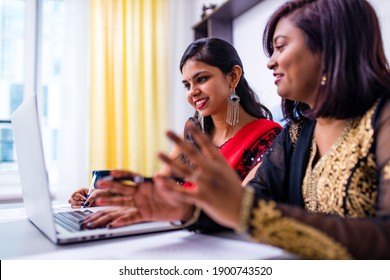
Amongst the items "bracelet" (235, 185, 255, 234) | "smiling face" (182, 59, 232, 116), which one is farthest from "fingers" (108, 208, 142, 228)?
"smiling face" (182, 59, 232, 116)

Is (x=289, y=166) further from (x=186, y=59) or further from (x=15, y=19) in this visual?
(x=15, y=19)

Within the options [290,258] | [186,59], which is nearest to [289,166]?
[290,258]

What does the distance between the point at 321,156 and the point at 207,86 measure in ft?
2.21

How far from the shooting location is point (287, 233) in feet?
1.70

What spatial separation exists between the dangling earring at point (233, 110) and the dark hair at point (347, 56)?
0.64 meters

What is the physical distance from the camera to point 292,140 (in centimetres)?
96

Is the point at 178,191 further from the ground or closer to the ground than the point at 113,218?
further from the ground

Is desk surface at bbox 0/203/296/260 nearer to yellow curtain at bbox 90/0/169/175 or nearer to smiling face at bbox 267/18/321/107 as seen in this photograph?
smiling face at bbox 267/18/321/107

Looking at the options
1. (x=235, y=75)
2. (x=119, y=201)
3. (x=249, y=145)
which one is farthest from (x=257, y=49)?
(x=119, y=201)

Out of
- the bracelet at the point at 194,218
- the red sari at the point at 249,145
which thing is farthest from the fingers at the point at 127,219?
the red sari at the point at 249,145

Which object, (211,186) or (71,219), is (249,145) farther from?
(211,186)

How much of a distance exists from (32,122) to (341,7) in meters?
0.72

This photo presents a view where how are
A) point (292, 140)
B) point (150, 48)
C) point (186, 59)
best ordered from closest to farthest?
point (292, 140), point (186, 59), point (150, 48)

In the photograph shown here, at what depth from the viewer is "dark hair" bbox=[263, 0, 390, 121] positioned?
0.73 metres
